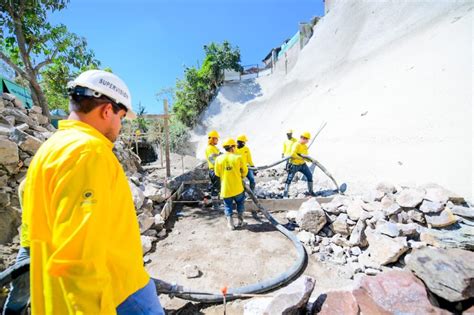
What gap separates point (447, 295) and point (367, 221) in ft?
7.31

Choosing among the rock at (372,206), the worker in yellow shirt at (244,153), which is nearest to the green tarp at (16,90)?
the worker in yellow shirt at (244,153)

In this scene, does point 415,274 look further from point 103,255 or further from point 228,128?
point 228,128

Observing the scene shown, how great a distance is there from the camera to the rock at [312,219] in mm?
4652

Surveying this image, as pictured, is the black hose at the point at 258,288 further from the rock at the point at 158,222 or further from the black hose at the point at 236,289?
the rock at the point at 158,222

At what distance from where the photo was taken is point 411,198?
13.9ft

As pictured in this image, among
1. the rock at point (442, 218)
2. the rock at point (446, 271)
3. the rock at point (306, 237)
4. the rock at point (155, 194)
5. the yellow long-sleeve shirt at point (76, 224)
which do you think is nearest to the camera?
the yellow long-sleeve shirt at point (76, 224)

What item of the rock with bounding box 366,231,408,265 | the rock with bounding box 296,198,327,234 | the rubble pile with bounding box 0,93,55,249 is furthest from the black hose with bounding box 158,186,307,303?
the rubble pile with bounding box 0,93,55,249

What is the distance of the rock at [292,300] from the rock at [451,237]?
2.61 meters

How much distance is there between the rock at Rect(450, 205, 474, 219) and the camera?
12.7 feet

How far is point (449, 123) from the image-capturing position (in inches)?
230

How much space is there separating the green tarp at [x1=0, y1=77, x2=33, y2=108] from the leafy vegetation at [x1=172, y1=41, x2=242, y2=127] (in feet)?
58.1

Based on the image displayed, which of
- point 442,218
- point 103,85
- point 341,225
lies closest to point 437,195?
point 442,218

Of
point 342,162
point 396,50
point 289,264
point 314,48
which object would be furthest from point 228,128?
point 289,264

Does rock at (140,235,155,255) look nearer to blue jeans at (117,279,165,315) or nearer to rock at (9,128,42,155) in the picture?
rock at (9,128,42,155)
